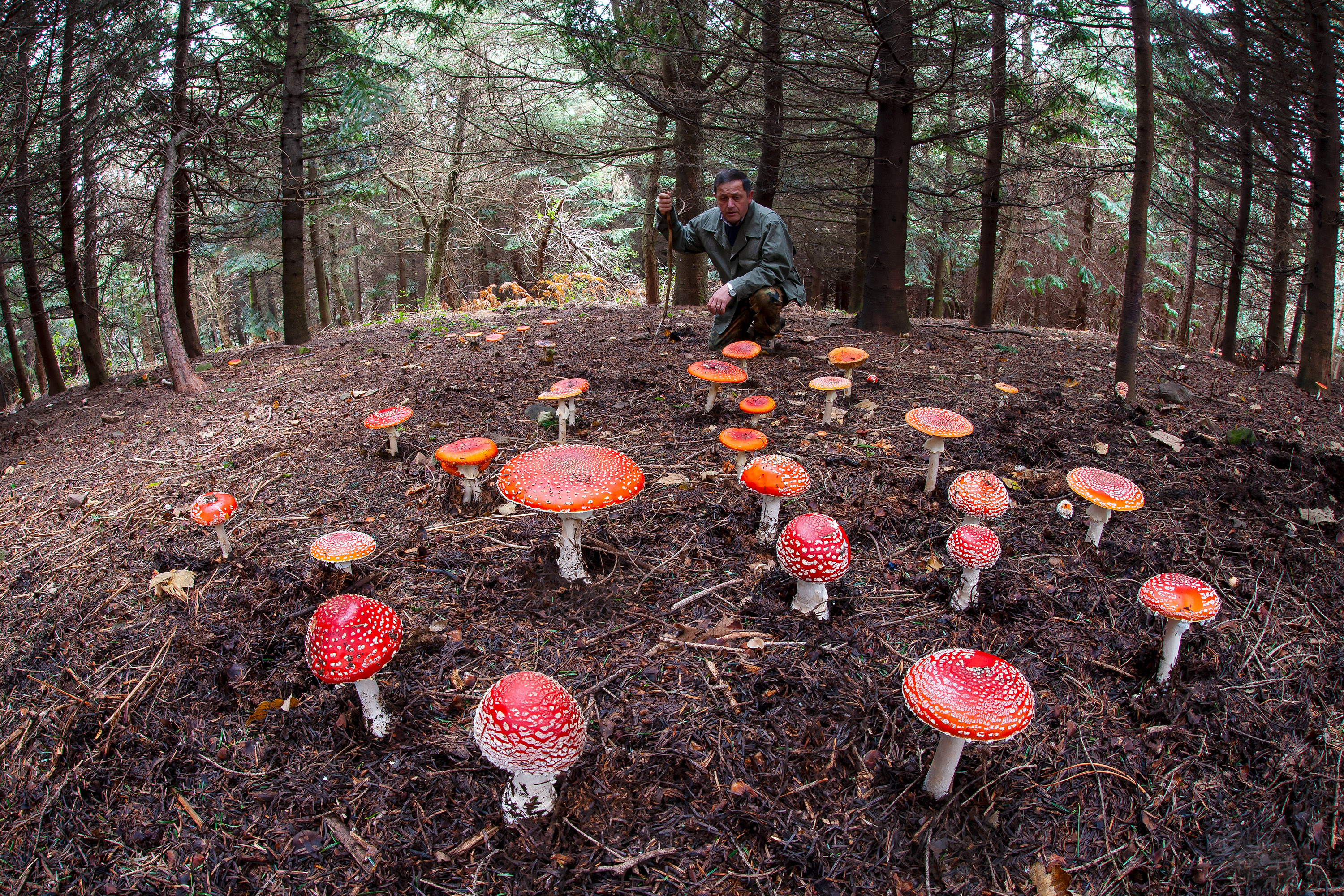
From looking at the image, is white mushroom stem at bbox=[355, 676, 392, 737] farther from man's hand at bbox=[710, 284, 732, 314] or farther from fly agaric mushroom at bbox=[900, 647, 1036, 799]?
man's hand at bbox=[710, 284, 732, 314]

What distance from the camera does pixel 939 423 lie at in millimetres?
3498

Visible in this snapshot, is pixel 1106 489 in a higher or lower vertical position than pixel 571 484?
lower

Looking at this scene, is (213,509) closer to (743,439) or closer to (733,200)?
(743,439)

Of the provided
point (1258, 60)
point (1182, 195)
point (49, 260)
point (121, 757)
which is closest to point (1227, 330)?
point (1182, 195)

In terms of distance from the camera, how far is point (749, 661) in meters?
2.60

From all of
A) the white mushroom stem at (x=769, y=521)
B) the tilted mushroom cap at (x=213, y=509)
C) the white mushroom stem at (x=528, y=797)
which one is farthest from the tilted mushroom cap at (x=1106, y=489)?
the tilted mushroom cap at (x=213, y=509)

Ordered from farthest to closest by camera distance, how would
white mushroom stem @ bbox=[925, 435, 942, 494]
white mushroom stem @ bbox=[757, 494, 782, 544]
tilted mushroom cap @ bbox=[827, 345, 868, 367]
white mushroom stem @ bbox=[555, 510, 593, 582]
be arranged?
tilted mushroom cap @ bbox=[827, 345, 868, 367]
white mushroom stem @ bbox=[925, 435, 942, 494]
white mushroom stem @ bbox=[757, 494, 782, 544]
white mushroom stem @ bbox=[555, 510, 593, 582]

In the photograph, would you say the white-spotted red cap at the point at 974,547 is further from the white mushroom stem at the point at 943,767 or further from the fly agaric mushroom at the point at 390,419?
the fly agaric mushroom at the point at 390,419

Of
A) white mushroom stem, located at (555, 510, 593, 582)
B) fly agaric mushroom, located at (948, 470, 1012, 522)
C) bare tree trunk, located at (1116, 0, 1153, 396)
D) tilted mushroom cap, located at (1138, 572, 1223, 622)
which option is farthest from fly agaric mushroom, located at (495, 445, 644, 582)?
bare tree trunk, located at (1116, 0, 1153, 396)

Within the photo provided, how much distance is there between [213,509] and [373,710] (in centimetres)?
166

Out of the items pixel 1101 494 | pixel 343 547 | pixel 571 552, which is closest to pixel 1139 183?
pixel 1101 494

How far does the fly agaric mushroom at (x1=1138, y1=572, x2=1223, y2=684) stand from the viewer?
2.37 meters

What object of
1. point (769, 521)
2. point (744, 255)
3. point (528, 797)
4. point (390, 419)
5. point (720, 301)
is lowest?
point (528, 797)

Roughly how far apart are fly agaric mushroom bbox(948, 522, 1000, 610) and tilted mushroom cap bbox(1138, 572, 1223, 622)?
570mm
